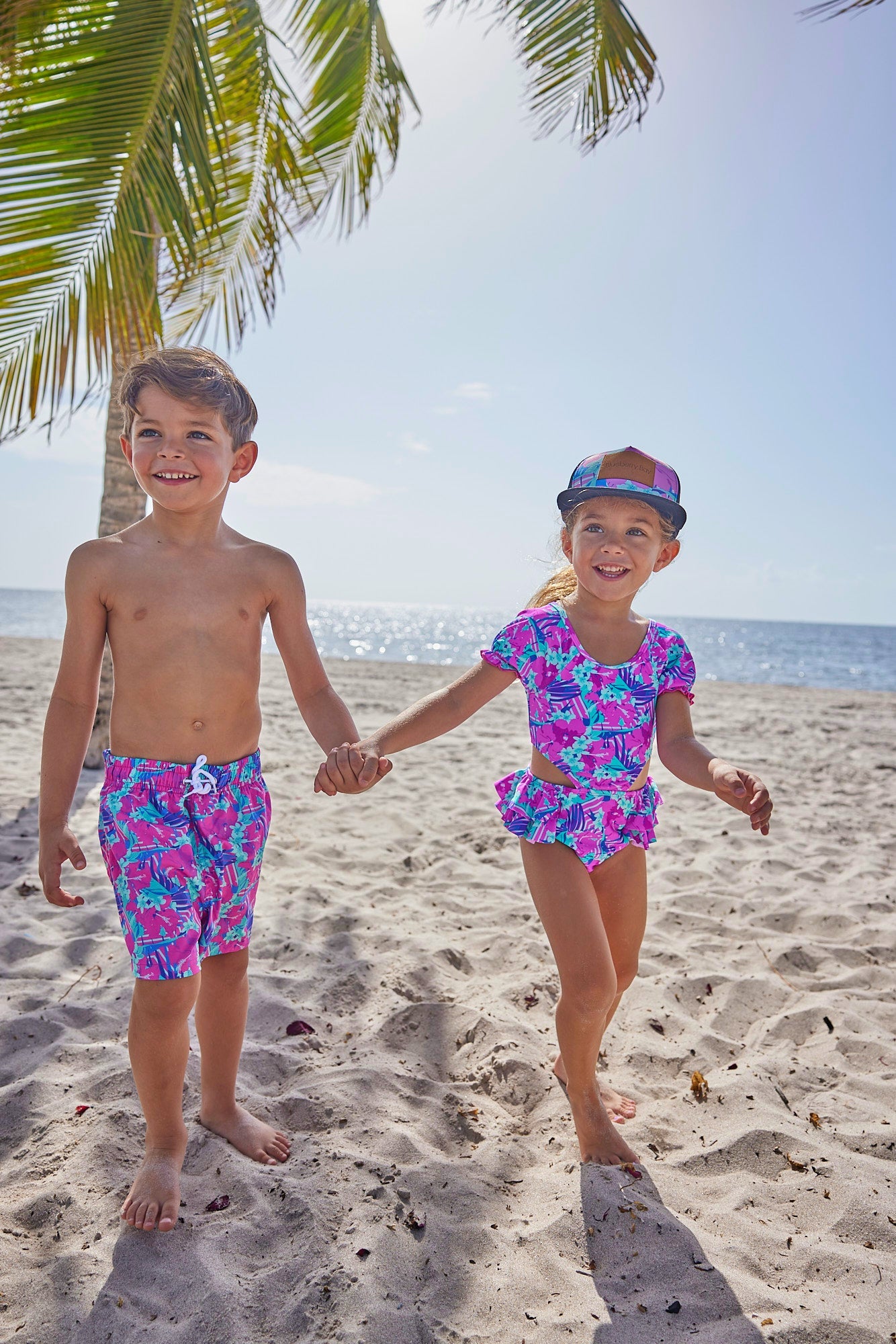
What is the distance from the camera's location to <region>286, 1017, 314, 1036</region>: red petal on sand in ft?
9.07

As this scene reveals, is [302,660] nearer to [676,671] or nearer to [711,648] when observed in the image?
[676,671]

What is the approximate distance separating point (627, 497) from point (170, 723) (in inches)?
53.5

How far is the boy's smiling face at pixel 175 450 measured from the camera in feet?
6.61

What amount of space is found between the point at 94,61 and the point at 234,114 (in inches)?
59.9

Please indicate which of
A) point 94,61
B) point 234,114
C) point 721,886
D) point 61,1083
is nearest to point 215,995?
point 61,1083

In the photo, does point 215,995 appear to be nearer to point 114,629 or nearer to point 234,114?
point 114,629

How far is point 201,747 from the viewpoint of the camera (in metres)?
2.07

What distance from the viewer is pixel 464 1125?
2367mm

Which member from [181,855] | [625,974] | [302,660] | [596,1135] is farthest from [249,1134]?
[302,660]

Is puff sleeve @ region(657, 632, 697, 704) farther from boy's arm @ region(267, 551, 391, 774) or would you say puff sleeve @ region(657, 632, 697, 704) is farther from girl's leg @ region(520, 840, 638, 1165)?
boy's arm @ region(267, 551, 391, 774)

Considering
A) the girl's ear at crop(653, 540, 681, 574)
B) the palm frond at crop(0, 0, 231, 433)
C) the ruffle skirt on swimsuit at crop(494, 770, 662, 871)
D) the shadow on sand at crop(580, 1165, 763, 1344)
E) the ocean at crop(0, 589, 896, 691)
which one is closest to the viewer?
the shadow on sand at crop(580, 1165, 763, 1344)

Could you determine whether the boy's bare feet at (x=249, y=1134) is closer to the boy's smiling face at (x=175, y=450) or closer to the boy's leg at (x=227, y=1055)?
the boy's leg at (x=227, y=1055)

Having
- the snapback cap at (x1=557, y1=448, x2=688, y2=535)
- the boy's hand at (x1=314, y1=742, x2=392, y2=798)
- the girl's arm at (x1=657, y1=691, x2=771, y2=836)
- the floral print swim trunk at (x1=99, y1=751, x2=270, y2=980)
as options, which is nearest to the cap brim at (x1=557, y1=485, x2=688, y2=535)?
the snapback cap at (x1=557, y1=448, x2=688, y2=535)

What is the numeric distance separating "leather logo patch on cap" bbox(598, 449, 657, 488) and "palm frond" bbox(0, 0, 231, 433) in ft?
9.61
